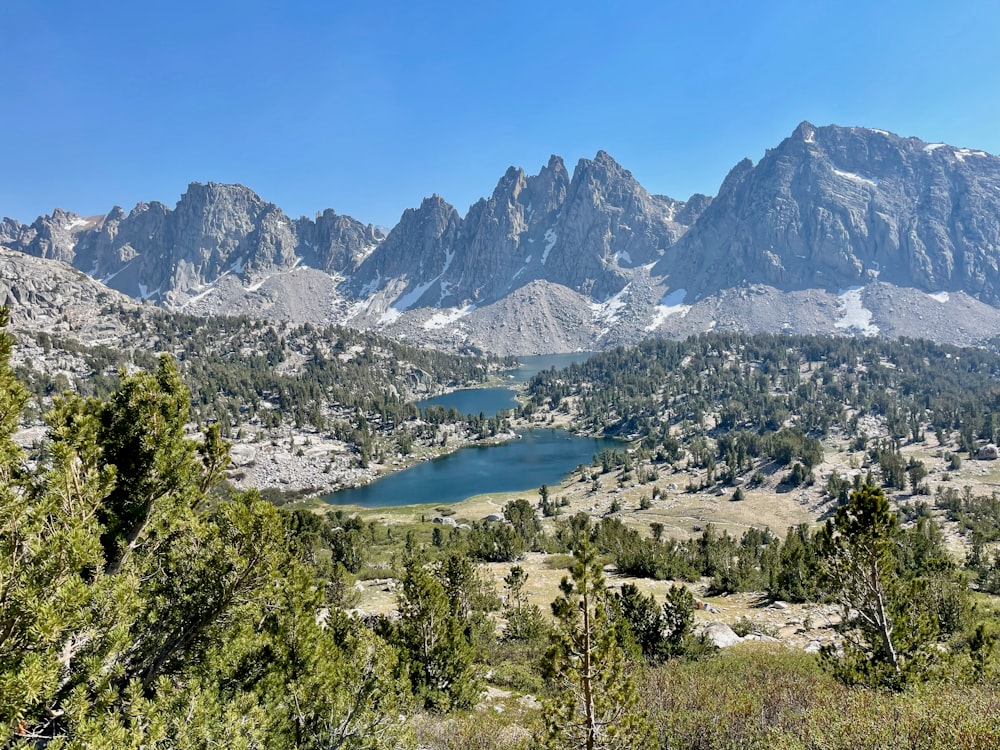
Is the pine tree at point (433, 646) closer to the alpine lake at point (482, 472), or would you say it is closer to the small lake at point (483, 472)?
the small lake at point (483, 472)

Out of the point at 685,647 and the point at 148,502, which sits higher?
the point at 148,502

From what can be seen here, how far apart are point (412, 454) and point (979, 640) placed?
138 meters

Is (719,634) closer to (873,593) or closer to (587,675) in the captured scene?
(873,593)

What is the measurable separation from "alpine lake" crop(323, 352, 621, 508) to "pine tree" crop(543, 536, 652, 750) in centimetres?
10193

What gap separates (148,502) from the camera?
11898 mm

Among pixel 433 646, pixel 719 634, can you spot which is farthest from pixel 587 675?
pixel 719 634

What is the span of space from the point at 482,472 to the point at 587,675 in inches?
4894

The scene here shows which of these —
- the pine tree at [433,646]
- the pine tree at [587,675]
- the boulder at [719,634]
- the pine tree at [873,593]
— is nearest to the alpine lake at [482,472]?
the boulder at [719,634]

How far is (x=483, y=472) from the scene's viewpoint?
436ft

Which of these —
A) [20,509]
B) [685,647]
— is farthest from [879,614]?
[20,509]

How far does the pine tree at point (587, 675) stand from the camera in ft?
33.8

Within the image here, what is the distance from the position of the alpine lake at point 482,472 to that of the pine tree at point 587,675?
334 feet

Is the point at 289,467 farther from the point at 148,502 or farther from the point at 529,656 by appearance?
the point at 148,502

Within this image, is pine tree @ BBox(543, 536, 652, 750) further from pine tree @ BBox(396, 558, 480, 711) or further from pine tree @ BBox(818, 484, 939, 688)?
pine tree @ BBox(818, 484, 939, 688)
